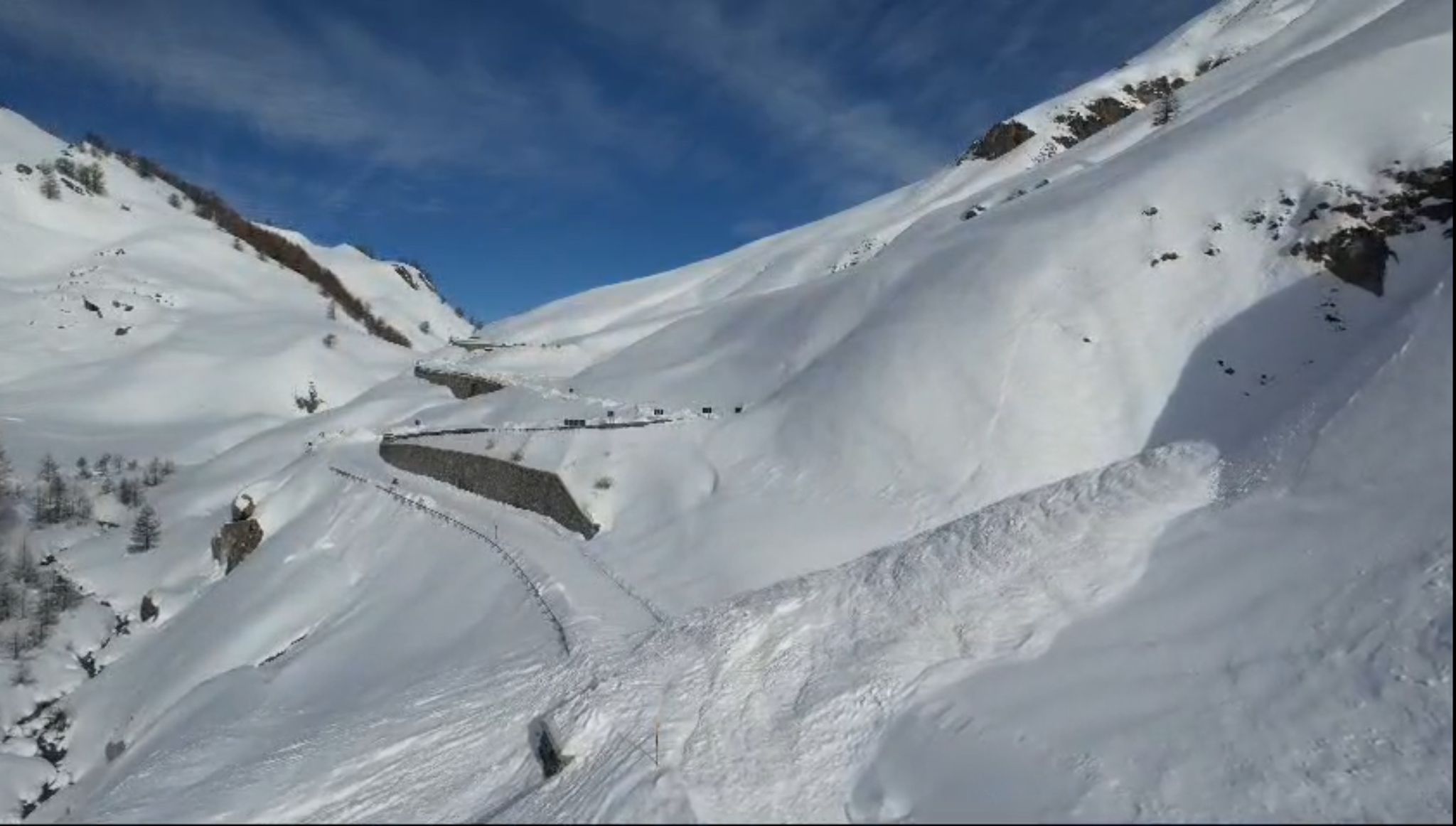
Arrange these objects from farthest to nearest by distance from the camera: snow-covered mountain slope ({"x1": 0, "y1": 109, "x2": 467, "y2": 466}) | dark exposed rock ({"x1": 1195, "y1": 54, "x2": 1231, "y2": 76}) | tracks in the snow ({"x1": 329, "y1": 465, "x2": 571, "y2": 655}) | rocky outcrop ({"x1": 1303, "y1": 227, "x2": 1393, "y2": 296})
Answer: snow-covered mountain slope ({"x1": 0, "y1": 109, "x2": 467, "y2": 466}) → dark exposed rock ({"x1": 1195, "y1": 54, "x2": 1231, "y2": 76}) → tracks in the snow ({"x1": 329, "y1": 465, "x2": 571, "y2": 655}) → rocky outcrop ({"x1": 1303, "y1": 227, "x2": 1393, "y2": 296})

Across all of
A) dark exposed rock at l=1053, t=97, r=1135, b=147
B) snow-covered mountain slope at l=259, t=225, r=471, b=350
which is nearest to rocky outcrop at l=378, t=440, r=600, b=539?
dark exposed rock at l=1053, t=97, r=1135, b=147

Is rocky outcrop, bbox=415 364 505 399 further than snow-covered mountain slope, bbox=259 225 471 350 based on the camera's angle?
No

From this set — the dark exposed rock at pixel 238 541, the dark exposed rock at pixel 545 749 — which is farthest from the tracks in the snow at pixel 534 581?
the dark exposed rock at pixel 238 541

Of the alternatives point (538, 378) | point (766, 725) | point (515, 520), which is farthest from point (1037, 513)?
point (538, 378)

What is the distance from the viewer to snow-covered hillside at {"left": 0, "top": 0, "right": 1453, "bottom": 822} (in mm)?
9023

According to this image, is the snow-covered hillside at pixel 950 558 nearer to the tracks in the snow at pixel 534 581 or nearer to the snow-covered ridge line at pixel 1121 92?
the tracks in the snow at pixel 534 581

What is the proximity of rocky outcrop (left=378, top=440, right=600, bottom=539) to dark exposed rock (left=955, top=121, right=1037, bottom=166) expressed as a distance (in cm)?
4023

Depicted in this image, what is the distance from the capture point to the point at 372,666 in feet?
63.5

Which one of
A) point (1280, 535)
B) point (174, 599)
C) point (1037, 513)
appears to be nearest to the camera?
point (1280, 535)

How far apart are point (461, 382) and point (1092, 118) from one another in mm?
40496

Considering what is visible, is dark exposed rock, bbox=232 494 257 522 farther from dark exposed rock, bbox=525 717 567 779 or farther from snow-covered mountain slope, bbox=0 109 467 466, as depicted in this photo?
snow-covered mountain slope, bbox=0 109 467 466

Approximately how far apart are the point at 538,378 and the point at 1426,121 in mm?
32348

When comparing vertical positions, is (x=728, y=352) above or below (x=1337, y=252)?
above

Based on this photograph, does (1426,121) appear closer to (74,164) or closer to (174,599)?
(174,599)
